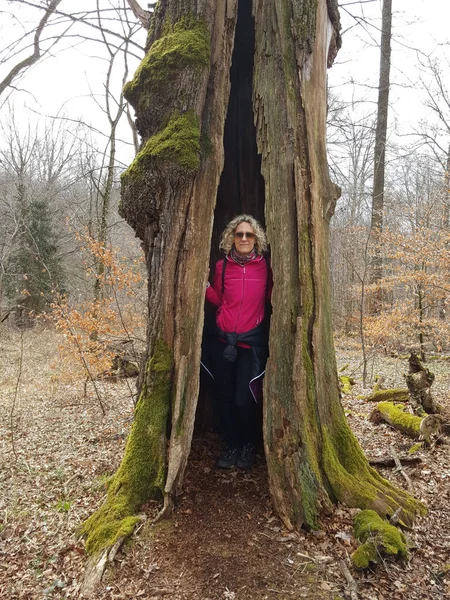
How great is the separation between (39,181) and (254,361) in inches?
965

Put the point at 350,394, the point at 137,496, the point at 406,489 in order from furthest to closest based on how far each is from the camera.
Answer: the point at 350,394 → the point at 406,489 → the point at 137,496

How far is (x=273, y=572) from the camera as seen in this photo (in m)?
2.52

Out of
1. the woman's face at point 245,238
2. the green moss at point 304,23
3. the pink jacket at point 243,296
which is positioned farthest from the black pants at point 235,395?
the green moss at point 304,23

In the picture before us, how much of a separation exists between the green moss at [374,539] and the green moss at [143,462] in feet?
4.41

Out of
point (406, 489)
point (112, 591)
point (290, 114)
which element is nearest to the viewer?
point (112, 591)

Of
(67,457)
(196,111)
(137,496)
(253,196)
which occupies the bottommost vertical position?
(67,457)

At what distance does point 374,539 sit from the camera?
2672 mm

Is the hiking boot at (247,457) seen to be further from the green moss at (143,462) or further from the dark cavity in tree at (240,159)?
the green moss at (143,462)

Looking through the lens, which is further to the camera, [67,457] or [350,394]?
[350,394]

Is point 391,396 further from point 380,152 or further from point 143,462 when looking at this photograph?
point 380,152

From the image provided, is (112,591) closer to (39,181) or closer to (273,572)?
(273,572)

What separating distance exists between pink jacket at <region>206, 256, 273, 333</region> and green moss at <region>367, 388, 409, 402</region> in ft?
11.7

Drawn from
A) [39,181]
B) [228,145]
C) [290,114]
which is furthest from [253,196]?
[39,181]

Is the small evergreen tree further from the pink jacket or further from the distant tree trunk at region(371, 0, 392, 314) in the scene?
the pink jacket
